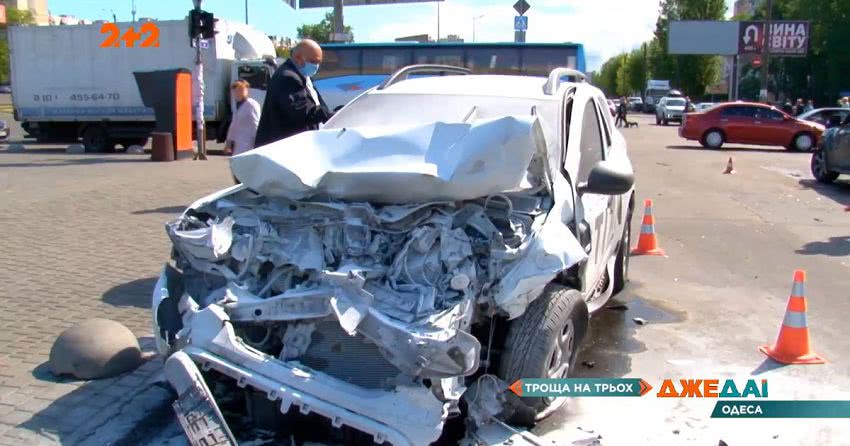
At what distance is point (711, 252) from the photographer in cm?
941

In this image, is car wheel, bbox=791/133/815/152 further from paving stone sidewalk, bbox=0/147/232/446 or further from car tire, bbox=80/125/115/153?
car tire, bbox=80/125/115/153

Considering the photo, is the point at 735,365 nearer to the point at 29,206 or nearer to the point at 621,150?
the point at 621,150

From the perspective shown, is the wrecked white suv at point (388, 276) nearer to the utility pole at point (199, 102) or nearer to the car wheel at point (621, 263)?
the car wheel at point (621, 263)

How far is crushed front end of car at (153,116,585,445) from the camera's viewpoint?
11.6ft

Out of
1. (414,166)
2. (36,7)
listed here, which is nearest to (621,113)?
(414,166)

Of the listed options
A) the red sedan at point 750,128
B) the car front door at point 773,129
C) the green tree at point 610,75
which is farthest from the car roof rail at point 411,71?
the green tree at point 610,75

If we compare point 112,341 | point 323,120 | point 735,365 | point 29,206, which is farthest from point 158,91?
point 735,365

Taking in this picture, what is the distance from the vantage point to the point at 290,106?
674cm

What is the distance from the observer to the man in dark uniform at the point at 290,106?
675 cm

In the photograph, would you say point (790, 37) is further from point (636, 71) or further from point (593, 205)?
point (636, 71)

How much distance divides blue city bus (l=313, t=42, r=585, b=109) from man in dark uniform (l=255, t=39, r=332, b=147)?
27.0 ft

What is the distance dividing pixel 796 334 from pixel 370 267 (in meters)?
3.32

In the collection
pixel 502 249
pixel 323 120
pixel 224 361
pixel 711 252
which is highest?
A: pixel 323 120

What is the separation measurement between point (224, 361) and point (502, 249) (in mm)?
1408
